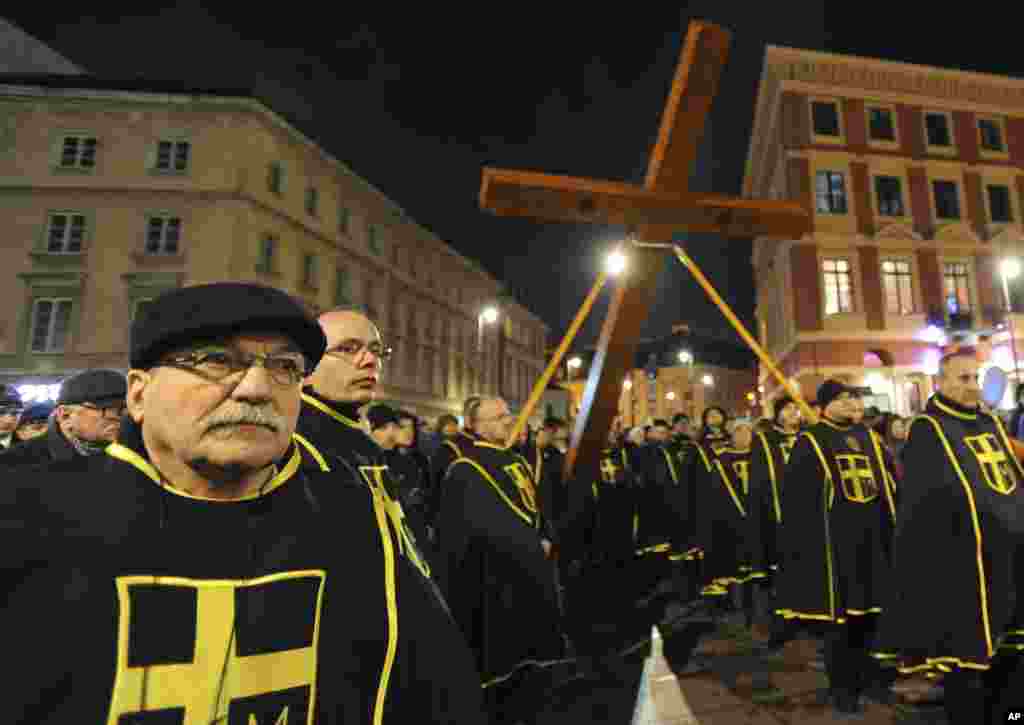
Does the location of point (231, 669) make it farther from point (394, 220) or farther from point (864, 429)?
point (394, 220)

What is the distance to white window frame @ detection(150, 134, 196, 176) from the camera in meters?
24.6

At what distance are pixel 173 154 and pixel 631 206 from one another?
26.2 metres

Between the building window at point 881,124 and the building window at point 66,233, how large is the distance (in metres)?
33.0

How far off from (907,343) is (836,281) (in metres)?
3.66

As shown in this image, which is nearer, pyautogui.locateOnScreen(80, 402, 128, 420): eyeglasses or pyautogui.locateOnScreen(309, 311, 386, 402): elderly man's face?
pyautogui.locateOnScreen(309, 311, 386, 402): elderly man's face

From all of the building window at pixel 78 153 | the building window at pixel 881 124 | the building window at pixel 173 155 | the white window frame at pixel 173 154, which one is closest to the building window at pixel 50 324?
the building window at pixel 78 153

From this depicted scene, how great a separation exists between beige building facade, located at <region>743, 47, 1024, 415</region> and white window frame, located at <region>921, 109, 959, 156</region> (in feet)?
0.18

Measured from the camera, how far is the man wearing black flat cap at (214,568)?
3.74ft

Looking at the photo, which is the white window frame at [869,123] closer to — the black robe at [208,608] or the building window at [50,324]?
the black robe at [208,608]

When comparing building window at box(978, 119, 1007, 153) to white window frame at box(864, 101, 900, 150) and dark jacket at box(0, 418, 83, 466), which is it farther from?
dark jacket at box(0, 418, 83, 466)

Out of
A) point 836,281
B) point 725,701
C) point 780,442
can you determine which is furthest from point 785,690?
point 836,281

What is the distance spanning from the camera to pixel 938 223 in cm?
2470

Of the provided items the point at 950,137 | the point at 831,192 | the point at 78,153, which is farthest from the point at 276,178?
the point at 950,137

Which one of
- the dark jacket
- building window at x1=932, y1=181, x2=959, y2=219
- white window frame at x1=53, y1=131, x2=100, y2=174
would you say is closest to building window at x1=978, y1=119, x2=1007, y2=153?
building window at x1=932, y1=181, x2=959, y2=219
